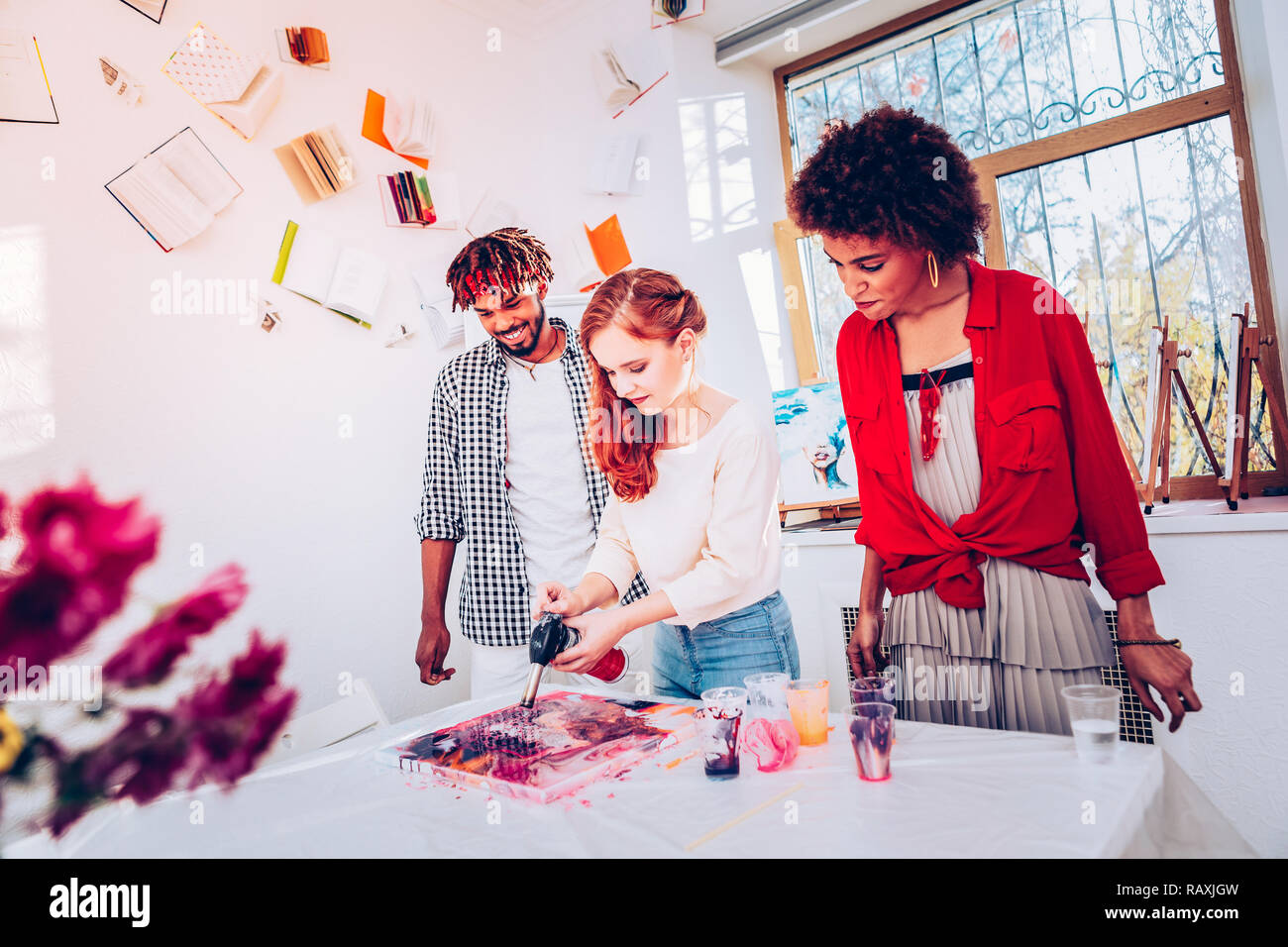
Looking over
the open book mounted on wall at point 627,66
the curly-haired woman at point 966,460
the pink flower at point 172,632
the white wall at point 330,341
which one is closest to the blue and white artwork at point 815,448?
the white wall at point 330,341

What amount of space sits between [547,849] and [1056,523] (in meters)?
0.92

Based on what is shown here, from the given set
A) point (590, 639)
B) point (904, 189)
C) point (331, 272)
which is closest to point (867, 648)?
point (590, 639)

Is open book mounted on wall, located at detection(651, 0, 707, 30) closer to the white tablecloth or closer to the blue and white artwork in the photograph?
the blue and white artwork

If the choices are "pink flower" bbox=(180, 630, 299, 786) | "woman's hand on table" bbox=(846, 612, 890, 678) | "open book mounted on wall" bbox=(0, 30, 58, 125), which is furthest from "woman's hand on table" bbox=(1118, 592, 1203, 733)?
"open book mounted on wall" bbox=(0, 30, 58, 125)

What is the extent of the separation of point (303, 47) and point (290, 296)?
2.04 feet

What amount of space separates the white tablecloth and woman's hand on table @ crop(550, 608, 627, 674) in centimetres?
27

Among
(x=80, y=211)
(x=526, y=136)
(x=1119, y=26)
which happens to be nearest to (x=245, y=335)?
(x=80, y=211)

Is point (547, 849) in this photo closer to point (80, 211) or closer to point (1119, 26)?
point (80, 211)

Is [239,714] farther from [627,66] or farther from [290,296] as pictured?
[627,66]

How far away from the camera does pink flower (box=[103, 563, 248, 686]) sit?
555 millimetres

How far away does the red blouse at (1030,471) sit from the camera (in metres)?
1.26

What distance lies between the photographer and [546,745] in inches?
44.1

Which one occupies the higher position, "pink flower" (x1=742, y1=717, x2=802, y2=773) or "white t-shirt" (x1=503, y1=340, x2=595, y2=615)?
"white t-shirt" (x1=503, y1=340, x2=595, y2=615)
